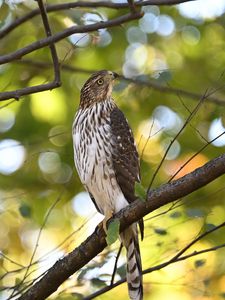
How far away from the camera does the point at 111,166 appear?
521 cm

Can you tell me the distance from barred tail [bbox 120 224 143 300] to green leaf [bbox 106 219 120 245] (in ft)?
3.84

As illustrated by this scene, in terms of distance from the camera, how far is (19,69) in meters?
7.41

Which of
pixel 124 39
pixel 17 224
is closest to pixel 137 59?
pixel 124 39

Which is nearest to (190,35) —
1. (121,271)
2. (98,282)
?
(121,271)

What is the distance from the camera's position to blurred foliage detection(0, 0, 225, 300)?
6.65 meters

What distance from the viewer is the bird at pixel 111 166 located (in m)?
5.20

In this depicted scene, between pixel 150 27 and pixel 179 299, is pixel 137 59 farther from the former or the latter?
pixel 179 299

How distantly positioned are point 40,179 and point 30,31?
1.42 m

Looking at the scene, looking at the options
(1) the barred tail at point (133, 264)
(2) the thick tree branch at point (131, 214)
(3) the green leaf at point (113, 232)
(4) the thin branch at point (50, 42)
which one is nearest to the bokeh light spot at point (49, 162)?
(1) the barred tail at point (133, 264)

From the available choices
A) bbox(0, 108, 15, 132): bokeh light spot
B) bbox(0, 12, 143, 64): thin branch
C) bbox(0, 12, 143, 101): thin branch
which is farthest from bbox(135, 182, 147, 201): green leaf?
bbox(0, 108, 15, 132): bokeh light spot

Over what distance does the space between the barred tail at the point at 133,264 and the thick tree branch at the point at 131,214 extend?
0.68m

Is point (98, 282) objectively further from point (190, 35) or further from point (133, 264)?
point (190, 35)

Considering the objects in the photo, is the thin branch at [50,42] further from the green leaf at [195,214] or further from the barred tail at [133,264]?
the barred tail at [133,264]

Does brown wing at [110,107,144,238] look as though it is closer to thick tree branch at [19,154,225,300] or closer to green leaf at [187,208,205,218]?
green leaf at [187,208,205,218]
